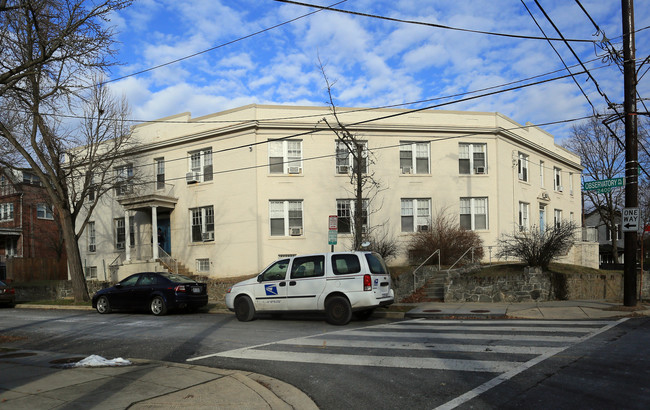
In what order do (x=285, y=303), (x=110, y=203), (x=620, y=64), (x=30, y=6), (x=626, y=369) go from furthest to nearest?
(x=110, y=203)
(x=620, y=64)
(x=285, y=303)
(x=30, y=6)
(x=626, y=369)

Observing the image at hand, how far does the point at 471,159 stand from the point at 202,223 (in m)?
14.3

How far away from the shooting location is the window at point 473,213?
86.7 ft

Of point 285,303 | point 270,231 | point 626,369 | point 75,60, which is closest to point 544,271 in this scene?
point 285,303

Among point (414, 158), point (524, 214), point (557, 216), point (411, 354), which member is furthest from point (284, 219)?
point (557, 216)

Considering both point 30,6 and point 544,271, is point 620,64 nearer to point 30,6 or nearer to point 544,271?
point 544,271

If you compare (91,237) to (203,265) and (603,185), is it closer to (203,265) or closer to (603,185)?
(203,265)

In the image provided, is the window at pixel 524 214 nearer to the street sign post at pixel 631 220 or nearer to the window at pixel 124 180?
the street sign post at pixel 631 220

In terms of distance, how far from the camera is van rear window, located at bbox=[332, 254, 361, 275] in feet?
42.5

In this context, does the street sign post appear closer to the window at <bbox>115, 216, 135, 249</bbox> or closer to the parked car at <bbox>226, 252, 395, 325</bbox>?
the parked car at <bbox>226, 252, 395, 325</bbox>

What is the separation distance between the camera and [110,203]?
3108 cm

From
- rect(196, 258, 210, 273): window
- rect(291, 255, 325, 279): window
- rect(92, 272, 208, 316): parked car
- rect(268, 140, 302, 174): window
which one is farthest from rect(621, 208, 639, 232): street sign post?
rect(196, 258, 210, 273): window

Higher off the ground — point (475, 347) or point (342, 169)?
point (342, 169)

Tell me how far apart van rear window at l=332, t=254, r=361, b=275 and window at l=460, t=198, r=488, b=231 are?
14692 mm

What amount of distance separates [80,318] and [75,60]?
8703 millimetres
